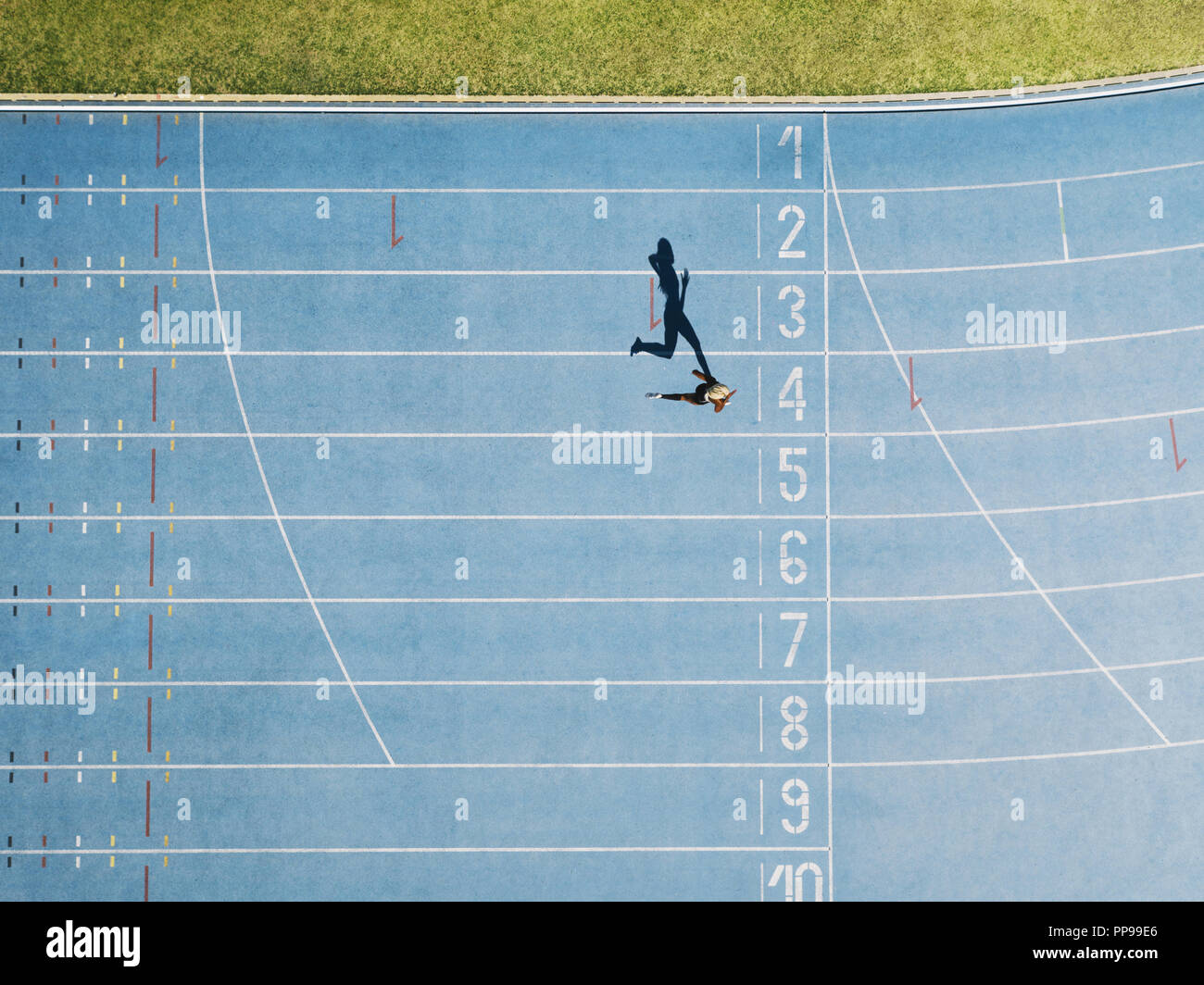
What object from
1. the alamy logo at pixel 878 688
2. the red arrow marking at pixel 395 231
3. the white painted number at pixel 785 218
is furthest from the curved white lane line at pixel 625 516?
the red arrow marking at pixel 395 231

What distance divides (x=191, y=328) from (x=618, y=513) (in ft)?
13.8

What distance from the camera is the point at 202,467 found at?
974 cm

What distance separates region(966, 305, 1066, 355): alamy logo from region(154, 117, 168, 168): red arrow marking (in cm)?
743

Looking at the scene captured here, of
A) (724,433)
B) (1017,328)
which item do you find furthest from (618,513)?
(1017,328)

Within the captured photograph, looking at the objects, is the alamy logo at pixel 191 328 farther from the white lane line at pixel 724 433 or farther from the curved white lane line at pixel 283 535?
the white lane line at pixel 724 433

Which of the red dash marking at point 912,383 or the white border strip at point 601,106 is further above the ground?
the white border strip at point 601,106

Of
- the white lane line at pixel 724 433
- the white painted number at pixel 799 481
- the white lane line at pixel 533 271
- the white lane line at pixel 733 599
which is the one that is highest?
the white lane line at pixel 533 271

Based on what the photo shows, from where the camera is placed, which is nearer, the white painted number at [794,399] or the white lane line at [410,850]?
the white lane line at [410,850]

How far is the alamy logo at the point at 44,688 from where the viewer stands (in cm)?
966

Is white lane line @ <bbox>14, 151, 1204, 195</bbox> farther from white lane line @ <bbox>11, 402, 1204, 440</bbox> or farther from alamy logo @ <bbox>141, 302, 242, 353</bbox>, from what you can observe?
white lane line @ <bbox>11, 402, 1204, 440</bbox>

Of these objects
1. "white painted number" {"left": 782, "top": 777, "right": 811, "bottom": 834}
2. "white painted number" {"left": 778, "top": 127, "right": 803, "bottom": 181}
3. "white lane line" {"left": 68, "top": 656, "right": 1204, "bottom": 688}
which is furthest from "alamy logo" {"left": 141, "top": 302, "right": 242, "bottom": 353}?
"white painted number" {"left": 782, "top": 777, "right": 811, "bottom": 834}
